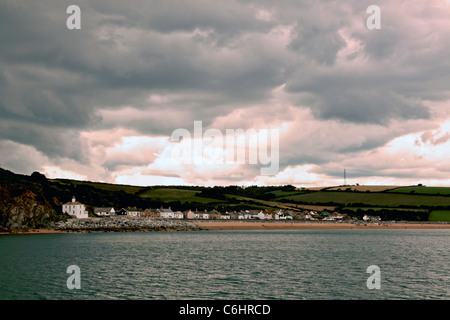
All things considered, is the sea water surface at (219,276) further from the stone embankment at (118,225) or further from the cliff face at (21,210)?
the stone embankment at (118,225)

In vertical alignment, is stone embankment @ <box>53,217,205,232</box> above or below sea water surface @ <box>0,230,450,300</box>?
below

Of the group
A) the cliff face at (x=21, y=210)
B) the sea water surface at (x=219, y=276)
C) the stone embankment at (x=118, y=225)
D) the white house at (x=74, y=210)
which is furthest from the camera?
the white house at (x=74, y=210)

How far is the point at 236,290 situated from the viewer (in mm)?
39906

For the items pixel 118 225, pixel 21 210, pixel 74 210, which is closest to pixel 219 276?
pixel 21 210

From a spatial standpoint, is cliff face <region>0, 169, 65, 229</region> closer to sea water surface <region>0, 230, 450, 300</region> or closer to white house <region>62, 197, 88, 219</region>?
white house <region>62, 197, 88, 219</region>

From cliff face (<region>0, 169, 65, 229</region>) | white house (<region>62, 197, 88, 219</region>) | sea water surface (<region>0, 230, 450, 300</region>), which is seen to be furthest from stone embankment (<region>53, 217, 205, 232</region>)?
sea water surface (<region>0, 230, 450, 300</region>)

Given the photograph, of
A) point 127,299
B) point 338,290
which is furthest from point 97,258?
point 338,290

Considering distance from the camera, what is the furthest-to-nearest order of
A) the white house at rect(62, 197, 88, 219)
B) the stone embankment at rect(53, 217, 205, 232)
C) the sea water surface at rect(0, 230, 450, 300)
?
the white house at rect(62, 197, 88, 219)
the stone embankment at rect(53, 217, 205, 232)
the sea water surface at rect(0, 230, 450, 300)

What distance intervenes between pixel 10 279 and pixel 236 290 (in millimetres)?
25231

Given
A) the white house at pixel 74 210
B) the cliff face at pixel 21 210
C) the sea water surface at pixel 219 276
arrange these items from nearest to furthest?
the sea water surface at pixel 219 276 < the cliff face at pixel 21 210 < the white house at pixel 74 210

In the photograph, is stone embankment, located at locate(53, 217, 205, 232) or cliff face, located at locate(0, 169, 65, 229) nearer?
cliff face, located at locate(0, 169, 65, 229)

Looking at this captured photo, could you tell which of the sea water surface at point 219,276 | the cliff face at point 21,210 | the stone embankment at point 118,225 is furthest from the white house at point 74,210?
the sea water surface at point 219,276

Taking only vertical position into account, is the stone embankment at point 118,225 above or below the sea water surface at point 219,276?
below
